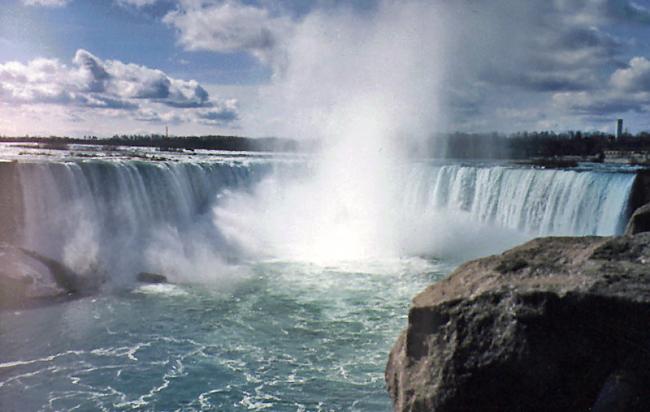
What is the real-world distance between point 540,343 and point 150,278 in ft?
38.0

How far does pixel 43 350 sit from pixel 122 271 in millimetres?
5254

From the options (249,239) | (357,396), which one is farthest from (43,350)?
(249,239)

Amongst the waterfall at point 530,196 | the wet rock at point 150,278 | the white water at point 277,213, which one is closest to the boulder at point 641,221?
the white water at point 277,213

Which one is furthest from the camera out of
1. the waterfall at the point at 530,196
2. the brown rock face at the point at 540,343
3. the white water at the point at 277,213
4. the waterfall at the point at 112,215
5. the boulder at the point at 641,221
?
the waterfall at the point at 530,196

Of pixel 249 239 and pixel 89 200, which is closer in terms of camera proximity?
pixel 89 200

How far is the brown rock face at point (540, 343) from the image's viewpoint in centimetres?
305

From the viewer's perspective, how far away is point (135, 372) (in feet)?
25.4

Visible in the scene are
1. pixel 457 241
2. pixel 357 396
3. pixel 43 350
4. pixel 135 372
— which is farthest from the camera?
pixel 457 241

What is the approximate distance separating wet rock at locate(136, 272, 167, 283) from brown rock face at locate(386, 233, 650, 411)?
10.7 m

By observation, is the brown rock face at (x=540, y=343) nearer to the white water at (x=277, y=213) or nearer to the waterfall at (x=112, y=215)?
the white water at (x=277, y=213)

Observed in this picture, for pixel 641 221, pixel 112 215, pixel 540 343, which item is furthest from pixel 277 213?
pixel 540 343

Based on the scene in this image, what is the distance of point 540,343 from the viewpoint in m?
3.14

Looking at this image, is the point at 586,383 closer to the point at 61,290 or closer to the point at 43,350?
the point at 43,350

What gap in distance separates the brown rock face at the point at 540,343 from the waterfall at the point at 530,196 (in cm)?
1343
